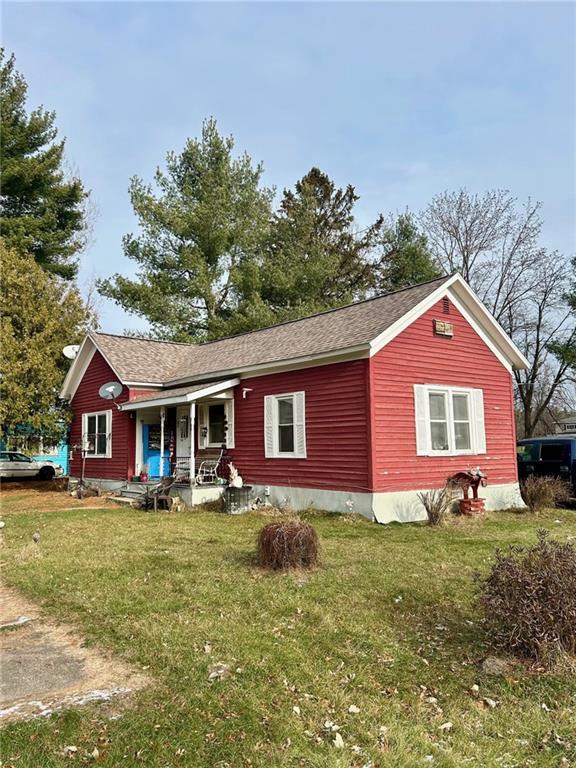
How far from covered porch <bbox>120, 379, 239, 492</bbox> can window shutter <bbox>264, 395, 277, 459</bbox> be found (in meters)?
1.34

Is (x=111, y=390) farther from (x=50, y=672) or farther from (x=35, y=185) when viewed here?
(x=35, y=185)

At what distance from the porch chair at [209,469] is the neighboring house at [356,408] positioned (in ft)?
1.34

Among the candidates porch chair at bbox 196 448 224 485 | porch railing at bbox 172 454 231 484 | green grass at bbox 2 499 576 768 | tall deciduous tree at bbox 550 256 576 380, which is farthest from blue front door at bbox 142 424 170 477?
tall deciduous tree at bbox 550 256 576 380

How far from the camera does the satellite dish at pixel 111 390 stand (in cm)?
1644

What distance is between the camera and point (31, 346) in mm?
18031

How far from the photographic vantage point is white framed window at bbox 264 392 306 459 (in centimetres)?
1241

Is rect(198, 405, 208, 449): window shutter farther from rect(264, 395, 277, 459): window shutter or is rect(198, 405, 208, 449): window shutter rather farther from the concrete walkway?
the concrete walkway

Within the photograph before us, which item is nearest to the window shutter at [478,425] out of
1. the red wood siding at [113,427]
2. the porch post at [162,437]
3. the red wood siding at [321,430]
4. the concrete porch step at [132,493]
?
the red wood siding at [321,430]

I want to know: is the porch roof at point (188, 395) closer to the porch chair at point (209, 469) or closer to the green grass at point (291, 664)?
the porch chair at point (209, 469)

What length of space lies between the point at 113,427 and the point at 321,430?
8.03 m

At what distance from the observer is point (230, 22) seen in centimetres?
888

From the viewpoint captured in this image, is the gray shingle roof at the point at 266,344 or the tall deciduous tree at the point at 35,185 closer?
the gray shingle roof at the point at 266,344

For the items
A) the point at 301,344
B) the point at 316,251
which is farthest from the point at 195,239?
the point at 301,344

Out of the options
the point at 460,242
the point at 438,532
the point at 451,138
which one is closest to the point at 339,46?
the point at 451,138
